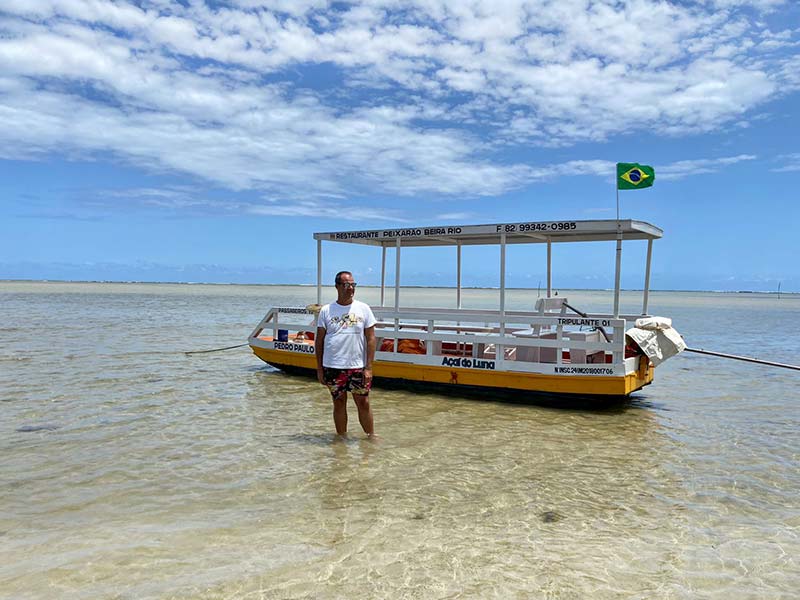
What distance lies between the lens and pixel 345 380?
6637mm

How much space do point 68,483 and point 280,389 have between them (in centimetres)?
525

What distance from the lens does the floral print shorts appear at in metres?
6.64

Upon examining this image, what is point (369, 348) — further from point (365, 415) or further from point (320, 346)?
point (365, 415)

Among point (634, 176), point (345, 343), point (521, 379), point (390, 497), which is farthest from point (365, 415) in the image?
point (634, 176)

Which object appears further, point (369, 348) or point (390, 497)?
point (369, 348)

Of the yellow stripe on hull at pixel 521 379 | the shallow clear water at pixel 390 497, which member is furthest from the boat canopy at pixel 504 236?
the shallow clear water at pixel 390 497

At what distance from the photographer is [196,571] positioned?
153 inches

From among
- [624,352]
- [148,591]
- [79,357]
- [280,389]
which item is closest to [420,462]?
[148,591]

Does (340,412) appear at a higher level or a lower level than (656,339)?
lower

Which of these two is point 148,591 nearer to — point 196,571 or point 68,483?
point 196,571

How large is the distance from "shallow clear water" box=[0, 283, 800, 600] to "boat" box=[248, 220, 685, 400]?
0.44 meters

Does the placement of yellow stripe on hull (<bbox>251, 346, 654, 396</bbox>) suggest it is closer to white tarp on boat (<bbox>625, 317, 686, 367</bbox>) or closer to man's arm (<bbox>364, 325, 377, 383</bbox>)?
white tarp on boat (<bbox>625, 317, 686, 367</bbox>)

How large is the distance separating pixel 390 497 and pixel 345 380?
1.66 metres

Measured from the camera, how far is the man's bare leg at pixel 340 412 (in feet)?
22.6
